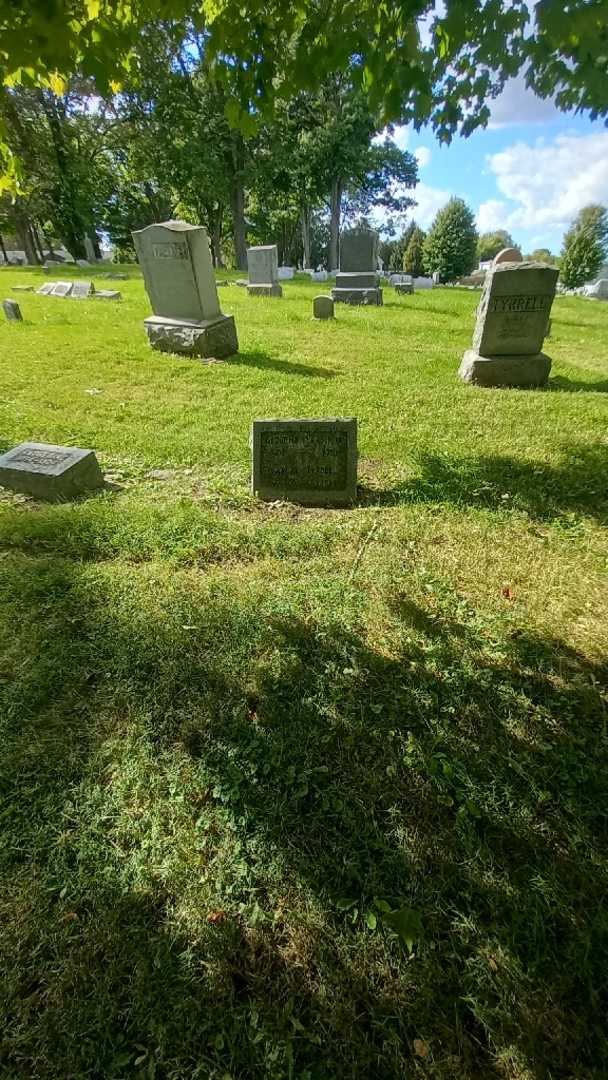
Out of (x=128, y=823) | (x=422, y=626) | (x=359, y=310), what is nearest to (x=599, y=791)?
(x=422, y=626)

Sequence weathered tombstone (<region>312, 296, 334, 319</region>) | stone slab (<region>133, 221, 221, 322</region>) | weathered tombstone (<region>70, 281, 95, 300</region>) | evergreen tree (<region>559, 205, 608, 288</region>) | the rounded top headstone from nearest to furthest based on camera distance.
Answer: stone slab (<region>133, 221, 221, 322</region>) < weathered tombstone (<region>312, 296, 334, 319</region>) < the rounded top headstone < weathered tombstone (<region>70, 281, 95, 300</region>) < evergreen tree (<region>559, 205, 608, 288</region>)

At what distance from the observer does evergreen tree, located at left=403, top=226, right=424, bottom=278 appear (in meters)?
45.0

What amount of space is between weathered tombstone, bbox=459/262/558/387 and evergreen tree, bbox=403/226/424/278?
145ft

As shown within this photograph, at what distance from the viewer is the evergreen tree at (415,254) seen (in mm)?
45031

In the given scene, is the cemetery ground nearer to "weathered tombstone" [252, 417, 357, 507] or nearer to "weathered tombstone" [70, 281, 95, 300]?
"weathered tombstone" [252, 417, 357, 507]

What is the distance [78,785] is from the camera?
1869 mm

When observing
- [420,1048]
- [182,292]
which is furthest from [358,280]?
[420,1048]

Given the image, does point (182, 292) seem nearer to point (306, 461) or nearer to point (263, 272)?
point (306, 461)

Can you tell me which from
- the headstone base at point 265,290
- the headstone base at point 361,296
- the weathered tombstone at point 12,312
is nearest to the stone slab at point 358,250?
the headstone base at point 361,296

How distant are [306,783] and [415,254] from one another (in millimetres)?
52911

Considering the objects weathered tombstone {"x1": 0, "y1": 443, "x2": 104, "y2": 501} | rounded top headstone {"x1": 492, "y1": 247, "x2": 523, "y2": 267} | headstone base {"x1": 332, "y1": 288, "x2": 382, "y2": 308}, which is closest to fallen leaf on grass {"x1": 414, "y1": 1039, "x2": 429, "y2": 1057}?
weathered tombstone {"x1": 0, "y1": 443, "x2": 104, "y2": 501}

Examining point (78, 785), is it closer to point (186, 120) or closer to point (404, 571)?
point (404, 571)

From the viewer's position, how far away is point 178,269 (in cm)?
798

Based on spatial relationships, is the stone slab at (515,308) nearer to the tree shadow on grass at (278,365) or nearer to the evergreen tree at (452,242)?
the tree shadow on grass at (278,365)
